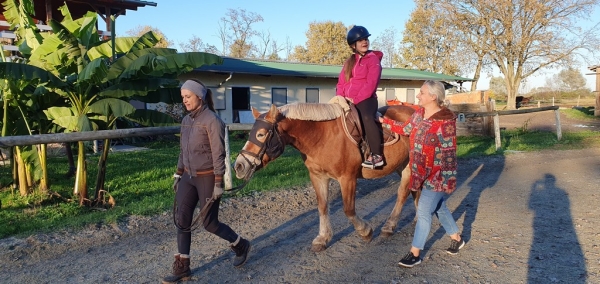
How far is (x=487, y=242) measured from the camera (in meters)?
4.66

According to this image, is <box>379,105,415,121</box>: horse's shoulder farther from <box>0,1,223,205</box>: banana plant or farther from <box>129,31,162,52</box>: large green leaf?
<box>129,31,162,52</box>: large green leaf

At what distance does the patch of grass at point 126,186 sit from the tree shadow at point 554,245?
395 centimetres

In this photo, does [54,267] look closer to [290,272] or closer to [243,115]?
[290,272]

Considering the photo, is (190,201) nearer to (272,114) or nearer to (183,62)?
(272,114)

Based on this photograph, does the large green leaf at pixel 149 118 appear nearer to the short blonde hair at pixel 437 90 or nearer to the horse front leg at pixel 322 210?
the horse front leg at pixel 322 210

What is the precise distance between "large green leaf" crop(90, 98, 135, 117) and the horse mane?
9.28ft

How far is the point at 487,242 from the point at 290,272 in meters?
2.35

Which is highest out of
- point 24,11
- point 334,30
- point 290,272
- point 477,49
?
point 334,30

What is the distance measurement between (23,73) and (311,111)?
12.8ft

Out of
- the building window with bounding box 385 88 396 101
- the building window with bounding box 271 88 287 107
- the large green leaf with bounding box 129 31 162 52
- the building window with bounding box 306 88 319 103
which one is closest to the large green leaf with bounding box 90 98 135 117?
the large green leaf with bounding box 129 31 162 52

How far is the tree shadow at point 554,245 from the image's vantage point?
3.72m

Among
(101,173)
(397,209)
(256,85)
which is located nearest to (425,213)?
(397,209)

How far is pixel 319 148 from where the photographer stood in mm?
4332

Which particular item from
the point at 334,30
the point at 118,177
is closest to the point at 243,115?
the point at 118,177
